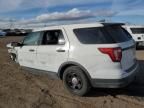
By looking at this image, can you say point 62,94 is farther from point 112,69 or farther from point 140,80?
point 140,80

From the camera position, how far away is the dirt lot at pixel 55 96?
256 inches

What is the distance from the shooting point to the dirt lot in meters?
6.49

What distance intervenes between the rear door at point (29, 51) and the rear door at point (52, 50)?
0.28 meters

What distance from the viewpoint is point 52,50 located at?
24.5 ft

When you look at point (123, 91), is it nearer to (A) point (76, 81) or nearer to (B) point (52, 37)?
(A) point (76, 81)

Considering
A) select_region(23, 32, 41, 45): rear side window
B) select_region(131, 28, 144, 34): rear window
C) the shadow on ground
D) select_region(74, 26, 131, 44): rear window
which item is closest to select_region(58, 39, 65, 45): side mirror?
select_region(74, 26, 131, 44): rear window

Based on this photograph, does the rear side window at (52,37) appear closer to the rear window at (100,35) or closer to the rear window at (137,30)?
the rear window at (100,35)

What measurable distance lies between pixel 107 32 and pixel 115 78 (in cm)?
112

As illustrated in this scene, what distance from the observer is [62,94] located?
7.32 metres

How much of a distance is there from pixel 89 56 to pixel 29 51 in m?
2.59

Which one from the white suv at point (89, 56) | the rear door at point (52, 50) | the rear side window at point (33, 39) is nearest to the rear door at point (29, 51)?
the rear side window at point (33, 39)

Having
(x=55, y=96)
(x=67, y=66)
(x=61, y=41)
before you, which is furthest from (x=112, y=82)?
(x=61, y=41)

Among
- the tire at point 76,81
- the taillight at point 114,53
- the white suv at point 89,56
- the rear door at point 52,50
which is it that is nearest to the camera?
the taillight at point 114,53

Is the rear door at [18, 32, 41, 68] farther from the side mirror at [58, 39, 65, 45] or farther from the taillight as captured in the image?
the taillight
